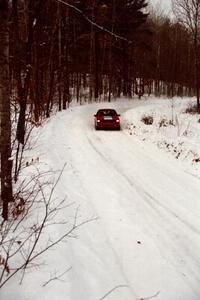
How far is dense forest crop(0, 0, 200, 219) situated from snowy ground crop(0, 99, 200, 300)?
1546mm

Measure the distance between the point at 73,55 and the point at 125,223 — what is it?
1247 inches

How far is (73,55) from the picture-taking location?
3625 centimetres

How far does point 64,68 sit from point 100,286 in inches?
1059

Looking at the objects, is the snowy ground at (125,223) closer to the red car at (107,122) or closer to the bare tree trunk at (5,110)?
the bare tree trunk at (5,110)

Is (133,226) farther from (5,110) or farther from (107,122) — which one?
(107,122)

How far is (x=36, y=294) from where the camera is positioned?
434 cm

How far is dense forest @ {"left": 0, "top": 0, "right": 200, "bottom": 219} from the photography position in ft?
19.6

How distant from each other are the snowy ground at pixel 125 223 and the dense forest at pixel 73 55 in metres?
1.55

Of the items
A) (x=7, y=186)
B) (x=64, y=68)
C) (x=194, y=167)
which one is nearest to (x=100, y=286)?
(x=7, y=186)

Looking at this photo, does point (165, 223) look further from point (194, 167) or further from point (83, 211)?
point (194, 167)

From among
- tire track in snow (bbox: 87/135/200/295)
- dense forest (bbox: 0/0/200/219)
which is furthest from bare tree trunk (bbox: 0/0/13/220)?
tire track in snow (bbox: 87/135/200/295)

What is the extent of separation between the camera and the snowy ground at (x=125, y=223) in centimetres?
477

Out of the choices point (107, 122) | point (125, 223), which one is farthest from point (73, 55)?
point (125, 223)

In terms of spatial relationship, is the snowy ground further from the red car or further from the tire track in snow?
the red car
